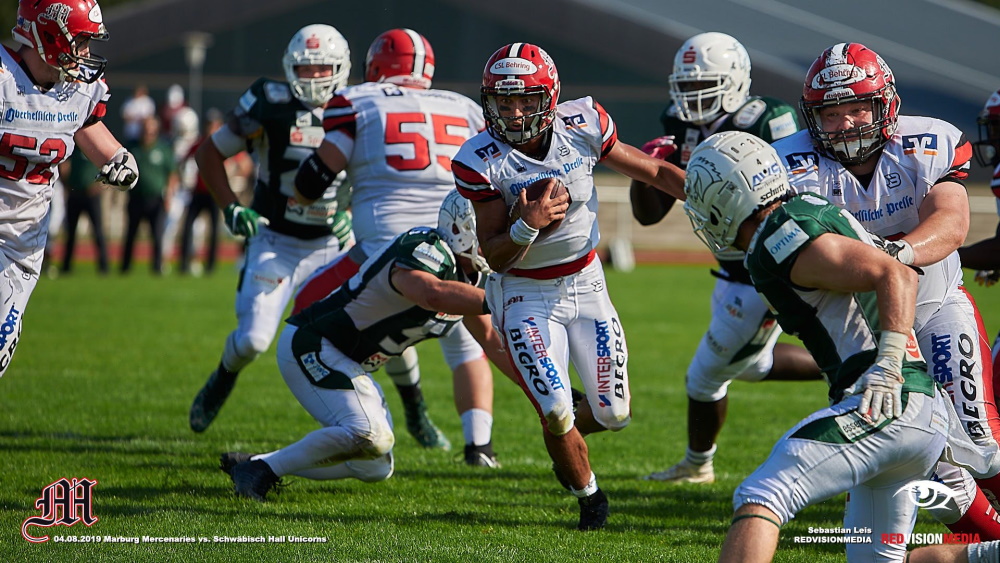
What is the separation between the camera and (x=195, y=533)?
421cm

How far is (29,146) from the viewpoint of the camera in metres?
4.60

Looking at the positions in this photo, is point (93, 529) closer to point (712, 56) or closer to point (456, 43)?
point (712, 56)

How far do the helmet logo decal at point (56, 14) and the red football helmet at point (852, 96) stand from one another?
3.11 m

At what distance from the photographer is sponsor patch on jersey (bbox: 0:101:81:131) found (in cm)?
453

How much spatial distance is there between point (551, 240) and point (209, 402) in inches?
110

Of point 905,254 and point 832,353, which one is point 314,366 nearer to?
point 832,353

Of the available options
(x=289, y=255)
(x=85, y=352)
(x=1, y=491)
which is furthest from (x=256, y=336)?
(x=85, y=352)

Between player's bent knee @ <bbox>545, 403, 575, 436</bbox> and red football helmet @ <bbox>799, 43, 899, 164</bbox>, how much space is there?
1451mm

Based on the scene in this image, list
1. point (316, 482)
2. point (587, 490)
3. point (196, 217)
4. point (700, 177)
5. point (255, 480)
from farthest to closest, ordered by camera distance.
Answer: point (196, 217)
point (316, 482)
point (255, 480)
point (587, 490)
point (700, 177)

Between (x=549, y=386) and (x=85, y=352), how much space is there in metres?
6.12

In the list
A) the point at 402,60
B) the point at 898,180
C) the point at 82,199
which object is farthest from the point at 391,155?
the point at 82,199

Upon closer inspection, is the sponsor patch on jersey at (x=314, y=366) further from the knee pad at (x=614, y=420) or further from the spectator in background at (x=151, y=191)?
the spectator in background at (x=151, y=191)

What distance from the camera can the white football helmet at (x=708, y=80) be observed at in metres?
5.45

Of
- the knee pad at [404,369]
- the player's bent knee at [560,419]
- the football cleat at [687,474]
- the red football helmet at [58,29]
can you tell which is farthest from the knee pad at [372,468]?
the red football helmet at [58,29]
